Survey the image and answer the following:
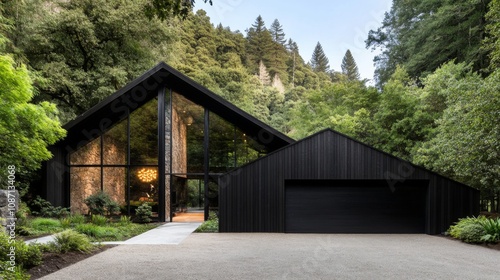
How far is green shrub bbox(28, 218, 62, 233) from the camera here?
10.6 meters

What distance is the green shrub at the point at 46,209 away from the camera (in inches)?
521

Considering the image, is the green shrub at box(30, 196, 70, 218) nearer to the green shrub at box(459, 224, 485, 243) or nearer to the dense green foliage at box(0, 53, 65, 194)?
the dense green foliage at box(0, 53, 65, 194)

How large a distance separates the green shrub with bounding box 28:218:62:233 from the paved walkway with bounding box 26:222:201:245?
3.93ft

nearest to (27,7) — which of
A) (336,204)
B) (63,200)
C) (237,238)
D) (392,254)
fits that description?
(63,200)

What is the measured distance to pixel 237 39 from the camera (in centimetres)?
4100

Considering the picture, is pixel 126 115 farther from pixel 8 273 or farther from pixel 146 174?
pixel 8 273

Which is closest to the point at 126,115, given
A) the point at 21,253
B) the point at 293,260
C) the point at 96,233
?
the point at 96,233

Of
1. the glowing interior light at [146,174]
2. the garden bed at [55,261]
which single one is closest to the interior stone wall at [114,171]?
the glowing interior light at [146,174]

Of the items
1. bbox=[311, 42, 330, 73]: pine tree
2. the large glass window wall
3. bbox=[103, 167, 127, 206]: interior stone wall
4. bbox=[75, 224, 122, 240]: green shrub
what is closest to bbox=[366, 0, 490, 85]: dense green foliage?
the large glass window wall

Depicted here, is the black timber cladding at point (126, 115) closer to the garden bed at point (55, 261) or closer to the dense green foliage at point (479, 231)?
the dense green foliage at point (479, 231)

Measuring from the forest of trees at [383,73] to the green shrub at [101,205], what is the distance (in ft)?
8.26

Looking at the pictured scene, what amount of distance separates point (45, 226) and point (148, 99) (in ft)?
20.7

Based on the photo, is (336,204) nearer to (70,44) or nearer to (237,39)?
(70,44)

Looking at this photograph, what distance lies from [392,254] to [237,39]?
36972 millimetres
